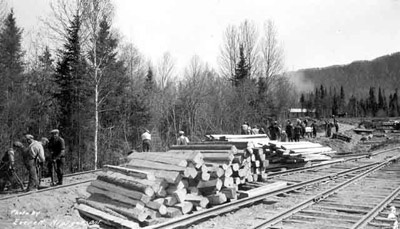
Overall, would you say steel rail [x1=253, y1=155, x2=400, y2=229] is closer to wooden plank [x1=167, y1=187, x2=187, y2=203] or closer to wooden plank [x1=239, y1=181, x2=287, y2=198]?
wooden plank [x1=239, y1=181, x2=287, y2=198]

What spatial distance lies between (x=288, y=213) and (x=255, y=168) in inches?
144

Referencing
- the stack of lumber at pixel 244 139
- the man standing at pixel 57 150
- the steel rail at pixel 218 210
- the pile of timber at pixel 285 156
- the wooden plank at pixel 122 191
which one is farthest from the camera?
the pile of timber at pixel 285 156

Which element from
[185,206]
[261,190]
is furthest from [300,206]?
[185,206]

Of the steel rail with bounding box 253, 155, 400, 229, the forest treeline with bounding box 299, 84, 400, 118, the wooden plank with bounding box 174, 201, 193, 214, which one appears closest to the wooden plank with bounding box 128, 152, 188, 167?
the wooden plank with bounding box 174, 201, 193, 214

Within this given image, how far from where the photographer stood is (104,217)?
27.5ft

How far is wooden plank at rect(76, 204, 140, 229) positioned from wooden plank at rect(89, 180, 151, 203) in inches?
22.4

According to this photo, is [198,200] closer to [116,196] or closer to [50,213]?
[116,196]

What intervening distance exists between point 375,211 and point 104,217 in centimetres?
601

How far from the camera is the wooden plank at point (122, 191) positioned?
27.2 feet

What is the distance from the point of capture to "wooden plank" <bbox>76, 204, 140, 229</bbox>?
25.5 feet

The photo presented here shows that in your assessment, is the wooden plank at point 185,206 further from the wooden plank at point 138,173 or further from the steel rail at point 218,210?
the wooden plank at point 138,173

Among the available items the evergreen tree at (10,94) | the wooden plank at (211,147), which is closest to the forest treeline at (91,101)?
the evergreen tree at (10,94)

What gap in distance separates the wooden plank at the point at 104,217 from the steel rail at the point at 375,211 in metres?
→ 4.37

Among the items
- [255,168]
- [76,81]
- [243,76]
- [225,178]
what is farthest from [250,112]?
[225,178]
